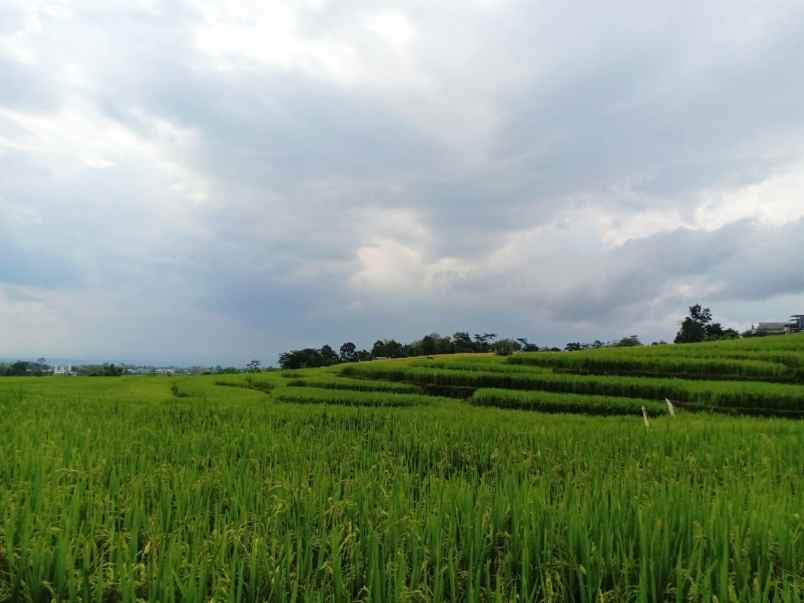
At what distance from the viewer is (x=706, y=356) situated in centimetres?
2408

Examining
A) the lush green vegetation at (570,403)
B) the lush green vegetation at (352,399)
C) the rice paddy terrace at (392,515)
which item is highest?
the rice paddy terrace at (392,515)

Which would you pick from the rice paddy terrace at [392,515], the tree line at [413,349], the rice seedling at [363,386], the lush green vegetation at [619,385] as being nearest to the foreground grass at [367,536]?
the rice paddy terrace at [392,515]

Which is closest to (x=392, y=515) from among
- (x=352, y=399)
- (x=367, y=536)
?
(x=367, y=536)

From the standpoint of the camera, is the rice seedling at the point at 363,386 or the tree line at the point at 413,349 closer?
the rice seedling at the point at 363,386

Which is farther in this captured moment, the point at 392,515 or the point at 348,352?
the point at 348,352

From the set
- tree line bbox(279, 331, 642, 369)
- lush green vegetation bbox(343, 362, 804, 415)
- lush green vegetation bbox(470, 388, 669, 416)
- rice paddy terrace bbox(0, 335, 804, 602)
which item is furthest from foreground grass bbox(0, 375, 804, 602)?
tree line bbox(279, 331, 642, 369)

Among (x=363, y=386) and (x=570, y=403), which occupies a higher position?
(x=363, y=386)

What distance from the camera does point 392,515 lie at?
3008mm

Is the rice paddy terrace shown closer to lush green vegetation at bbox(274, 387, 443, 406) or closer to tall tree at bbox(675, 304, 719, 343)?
lush green vegetation at bbox(274, 387, 443, 406)

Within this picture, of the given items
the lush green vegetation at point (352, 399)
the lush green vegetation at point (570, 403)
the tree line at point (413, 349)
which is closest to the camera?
the lush green vegetation at point (570, 403)

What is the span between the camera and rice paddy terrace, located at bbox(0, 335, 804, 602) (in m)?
2.43

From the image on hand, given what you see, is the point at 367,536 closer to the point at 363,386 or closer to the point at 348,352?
the point at 363,386

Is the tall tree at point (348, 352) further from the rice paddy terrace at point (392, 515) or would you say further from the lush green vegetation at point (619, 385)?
the rice paddy terrace at point (392, 515)

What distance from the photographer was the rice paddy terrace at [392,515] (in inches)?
95.5
